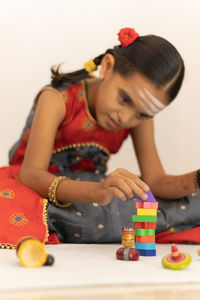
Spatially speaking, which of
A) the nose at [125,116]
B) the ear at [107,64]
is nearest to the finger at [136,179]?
the nose at [125,116]

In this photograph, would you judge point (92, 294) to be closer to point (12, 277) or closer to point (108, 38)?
point (12, 277)

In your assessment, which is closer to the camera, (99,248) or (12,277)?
(12,277)

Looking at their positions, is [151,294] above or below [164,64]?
below

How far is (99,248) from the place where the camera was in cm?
120

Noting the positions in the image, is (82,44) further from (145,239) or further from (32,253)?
(32,253)

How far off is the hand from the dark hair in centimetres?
43

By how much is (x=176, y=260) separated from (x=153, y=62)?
0.67 m

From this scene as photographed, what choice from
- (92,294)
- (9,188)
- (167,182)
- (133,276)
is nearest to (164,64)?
(167,182)

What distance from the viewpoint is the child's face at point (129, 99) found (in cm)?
140

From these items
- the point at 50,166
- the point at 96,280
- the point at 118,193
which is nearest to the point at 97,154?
the point at 50,166

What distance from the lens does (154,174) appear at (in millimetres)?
1630

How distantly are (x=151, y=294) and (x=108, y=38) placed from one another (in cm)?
177

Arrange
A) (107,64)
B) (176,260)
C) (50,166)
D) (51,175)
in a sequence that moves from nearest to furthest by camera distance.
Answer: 1. (176,260)
2. (51,175)
3. (107,64)
4. (50,166)

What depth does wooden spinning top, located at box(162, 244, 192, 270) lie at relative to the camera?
91 centimetres
